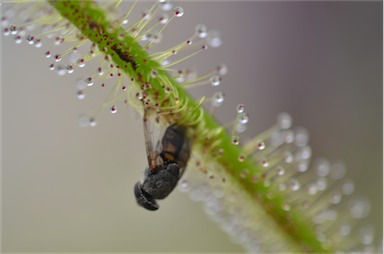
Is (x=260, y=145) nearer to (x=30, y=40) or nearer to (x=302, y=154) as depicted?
(x=302, y=154)

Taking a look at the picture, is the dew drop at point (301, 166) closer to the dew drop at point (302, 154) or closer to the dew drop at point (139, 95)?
the dew drop at point (302, 154)

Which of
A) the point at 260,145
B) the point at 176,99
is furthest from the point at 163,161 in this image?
the point at 260,145

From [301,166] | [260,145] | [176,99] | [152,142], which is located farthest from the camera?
[301,166]

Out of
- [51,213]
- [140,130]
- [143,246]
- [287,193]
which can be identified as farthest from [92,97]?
[287,193]

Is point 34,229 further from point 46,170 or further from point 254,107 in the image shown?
point 254,107

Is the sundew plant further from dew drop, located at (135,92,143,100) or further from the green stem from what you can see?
dew drop, located at (135,92,143,100)

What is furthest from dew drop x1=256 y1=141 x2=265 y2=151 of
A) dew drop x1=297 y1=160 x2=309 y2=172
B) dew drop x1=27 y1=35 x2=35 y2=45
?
dew drop x1=27 y1=35 x2=35 y2=45
